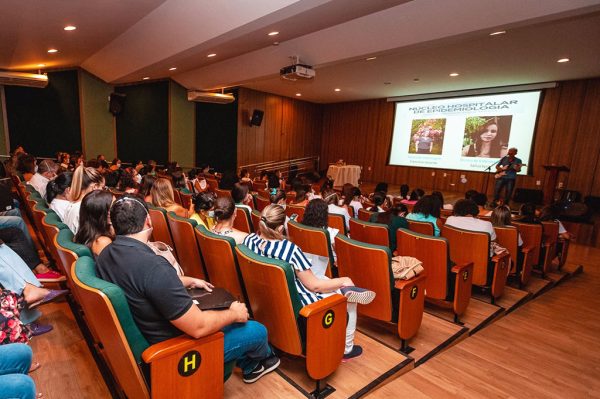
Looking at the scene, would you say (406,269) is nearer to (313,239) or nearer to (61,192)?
(313,239)

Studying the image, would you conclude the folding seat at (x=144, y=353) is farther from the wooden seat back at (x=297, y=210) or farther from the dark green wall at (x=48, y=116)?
the dark green wall at (x=48, y=116)

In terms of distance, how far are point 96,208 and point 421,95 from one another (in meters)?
11.8

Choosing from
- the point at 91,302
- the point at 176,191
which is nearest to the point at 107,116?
the point at 176,191

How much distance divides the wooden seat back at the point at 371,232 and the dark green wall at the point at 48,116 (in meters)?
10.8

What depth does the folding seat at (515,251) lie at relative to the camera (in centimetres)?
370

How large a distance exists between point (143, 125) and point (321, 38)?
25.7ft

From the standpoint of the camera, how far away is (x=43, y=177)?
16.2 feet

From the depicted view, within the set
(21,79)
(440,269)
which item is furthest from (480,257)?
(21,79)

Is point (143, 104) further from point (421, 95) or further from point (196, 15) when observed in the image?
point (421, 95)

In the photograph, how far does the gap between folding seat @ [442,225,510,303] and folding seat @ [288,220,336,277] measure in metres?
1.34

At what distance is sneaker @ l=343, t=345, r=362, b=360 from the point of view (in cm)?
221

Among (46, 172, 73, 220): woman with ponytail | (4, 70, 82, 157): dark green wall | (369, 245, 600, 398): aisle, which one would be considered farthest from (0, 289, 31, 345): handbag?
(4, 70, 82, 157): dark green wall

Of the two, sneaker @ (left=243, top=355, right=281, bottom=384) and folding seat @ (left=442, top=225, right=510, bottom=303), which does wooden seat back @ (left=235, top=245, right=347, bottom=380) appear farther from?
folding seat @ (left=442, top=225, right=510, bottom=303)

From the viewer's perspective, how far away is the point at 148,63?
7414mm
